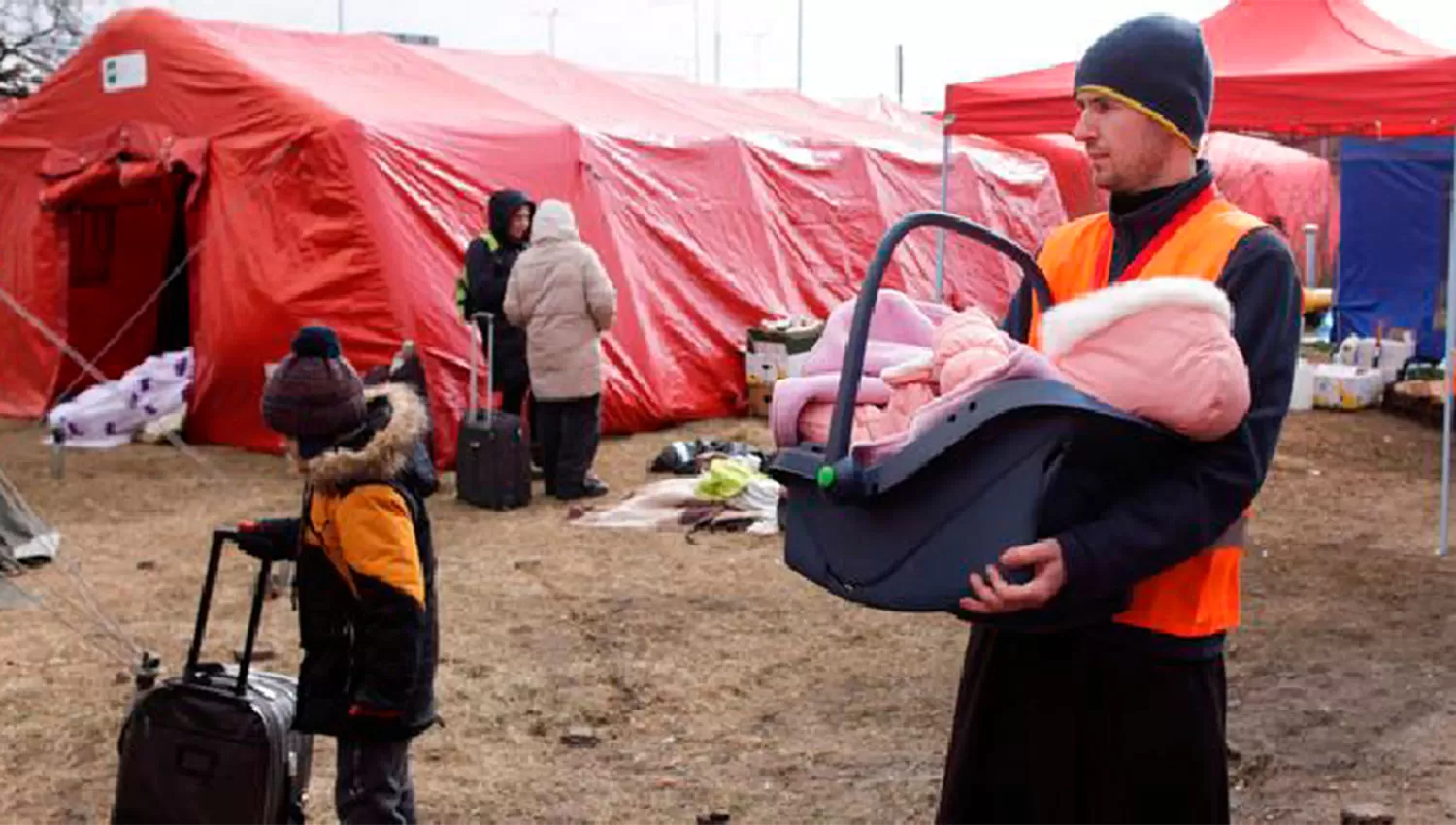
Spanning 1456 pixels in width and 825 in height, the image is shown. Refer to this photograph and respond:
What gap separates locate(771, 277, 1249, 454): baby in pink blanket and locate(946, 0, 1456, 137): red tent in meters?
7.28

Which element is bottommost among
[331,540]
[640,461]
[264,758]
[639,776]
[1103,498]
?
[640,461]

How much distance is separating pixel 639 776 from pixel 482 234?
5.71m

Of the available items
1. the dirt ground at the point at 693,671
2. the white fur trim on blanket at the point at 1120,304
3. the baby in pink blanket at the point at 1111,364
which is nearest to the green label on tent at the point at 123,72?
the dirt ground at the point at 693,671

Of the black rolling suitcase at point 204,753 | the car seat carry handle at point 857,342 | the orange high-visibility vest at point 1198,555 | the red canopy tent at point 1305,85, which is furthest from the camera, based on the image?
the red canopy tent at point 1305,85

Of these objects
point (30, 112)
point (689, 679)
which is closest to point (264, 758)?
point (689, 679)

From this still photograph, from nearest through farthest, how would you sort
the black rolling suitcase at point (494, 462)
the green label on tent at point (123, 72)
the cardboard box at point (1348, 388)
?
the black rolling suitcase at point (494, 462)
the green label on tent at point (123, 72)
the cardboard box at point (1348, 388)

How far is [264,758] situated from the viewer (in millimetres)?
3684

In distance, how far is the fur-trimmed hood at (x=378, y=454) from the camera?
3.78 m

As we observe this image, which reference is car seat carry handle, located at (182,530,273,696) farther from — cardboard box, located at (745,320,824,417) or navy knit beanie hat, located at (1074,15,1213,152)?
cardboard box, located at (745,320,824,417)

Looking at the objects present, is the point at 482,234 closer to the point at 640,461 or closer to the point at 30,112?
the point at 640,461

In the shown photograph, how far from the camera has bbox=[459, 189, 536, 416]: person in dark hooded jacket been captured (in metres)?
10.1

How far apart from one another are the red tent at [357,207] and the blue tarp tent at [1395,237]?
5.77 metres

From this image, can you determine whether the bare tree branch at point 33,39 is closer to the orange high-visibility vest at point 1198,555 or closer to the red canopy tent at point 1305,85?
the red canopy tent at point 1305,85

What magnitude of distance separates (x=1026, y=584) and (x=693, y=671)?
14.5 ft
